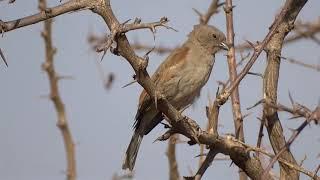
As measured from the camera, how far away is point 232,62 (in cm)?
363

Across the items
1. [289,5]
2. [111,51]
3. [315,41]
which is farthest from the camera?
[289,5]

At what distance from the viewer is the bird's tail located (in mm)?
5625

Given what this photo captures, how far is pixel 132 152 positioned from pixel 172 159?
1382 mm

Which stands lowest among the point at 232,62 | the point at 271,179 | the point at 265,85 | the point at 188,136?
the point at 271,179

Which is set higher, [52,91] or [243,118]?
[52,91]

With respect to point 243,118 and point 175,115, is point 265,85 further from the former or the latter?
point 175,115

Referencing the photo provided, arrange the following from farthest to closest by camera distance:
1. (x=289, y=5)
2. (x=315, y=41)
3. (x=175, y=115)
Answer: (x=289, y=5), (x=175, y=115), (x=315, y=41)

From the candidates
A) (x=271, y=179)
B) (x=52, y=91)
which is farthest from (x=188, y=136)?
(x=52, y=91)

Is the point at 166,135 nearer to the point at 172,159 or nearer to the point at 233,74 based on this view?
the point at 233,74

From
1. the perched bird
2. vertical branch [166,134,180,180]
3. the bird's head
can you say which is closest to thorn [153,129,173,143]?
vertical branch [166,134,180,180]

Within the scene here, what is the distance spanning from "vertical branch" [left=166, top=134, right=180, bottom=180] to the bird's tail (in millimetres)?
1143

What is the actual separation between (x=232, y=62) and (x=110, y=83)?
1.81 meters

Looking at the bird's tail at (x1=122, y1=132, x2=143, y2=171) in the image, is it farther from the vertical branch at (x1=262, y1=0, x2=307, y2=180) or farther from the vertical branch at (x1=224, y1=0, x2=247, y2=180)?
the vertical branch at (x1=262, y1=0, x2=307, y2=180)

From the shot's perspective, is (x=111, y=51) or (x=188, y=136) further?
(x=188, y=136)
